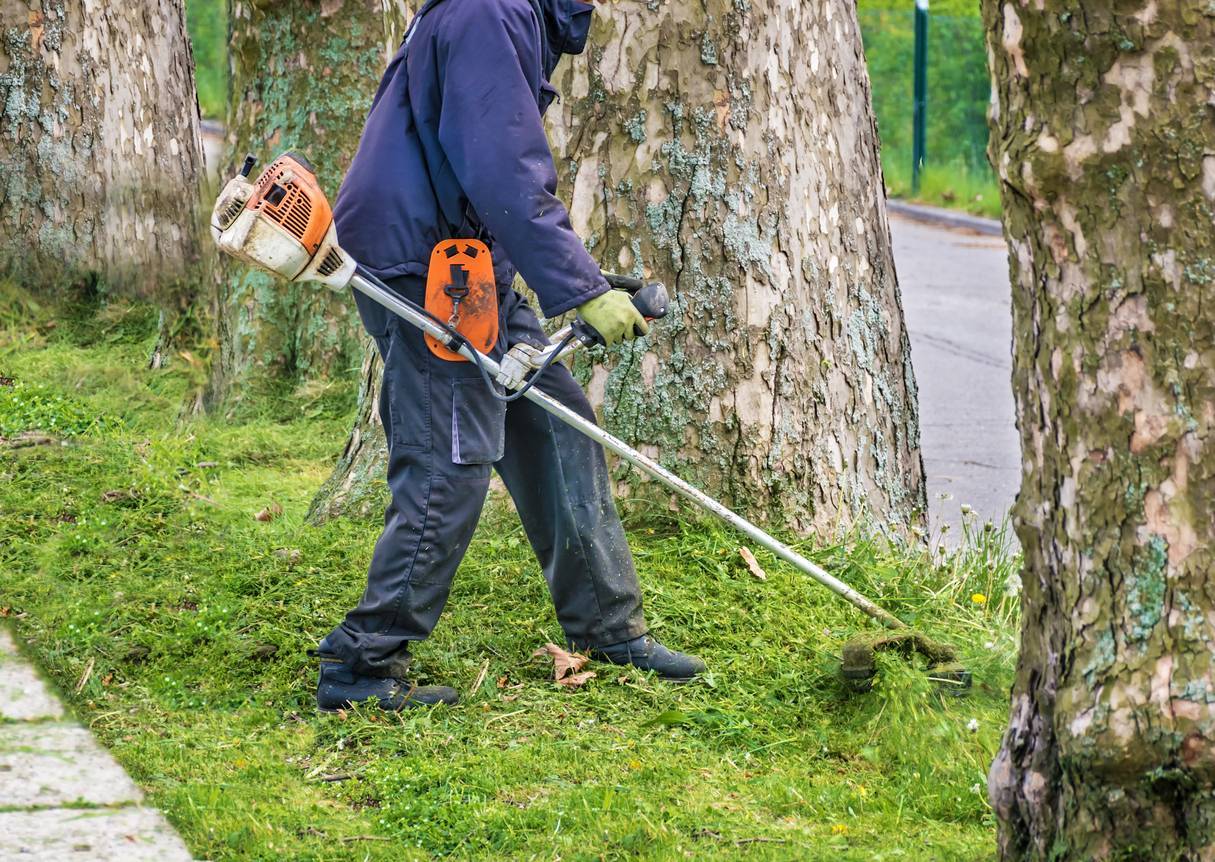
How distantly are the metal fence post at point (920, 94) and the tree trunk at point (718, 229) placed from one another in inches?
486

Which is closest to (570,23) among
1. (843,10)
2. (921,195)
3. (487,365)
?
(487,365)

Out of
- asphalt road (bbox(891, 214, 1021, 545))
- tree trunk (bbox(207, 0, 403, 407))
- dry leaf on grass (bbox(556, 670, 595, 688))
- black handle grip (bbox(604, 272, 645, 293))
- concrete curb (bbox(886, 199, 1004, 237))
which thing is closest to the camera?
black handle grip (bbox(604, 272, 645, 293))

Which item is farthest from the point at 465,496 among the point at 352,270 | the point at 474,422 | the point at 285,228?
the point at 285,228

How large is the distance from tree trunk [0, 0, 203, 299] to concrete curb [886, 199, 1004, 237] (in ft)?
26.9

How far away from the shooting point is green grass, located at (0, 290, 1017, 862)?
328cm

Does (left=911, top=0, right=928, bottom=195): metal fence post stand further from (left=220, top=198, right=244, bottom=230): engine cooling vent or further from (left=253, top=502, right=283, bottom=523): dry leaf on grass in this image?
(left=220, top=198, right=244, bottom=230): engine cooling vent

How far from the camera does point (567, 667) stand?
4109 mm

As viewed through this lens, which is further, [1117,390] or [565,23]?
[565,23]

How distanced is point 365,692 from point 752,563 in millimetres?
1330

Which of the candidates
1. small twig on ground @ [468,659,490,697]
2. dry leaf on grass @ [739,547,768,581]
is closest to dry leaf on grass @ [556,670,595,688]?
small twig on ground @ [468,659,490,697]

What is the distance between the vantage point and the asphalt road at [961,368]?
7.17 m

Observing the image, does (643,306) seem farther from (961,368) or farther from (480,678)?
(961,368)

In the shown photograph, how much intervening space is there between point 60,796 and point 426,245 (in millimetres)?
1523

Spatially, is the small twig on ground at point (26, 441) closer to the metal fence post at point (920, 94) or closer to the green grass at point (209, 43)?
the metal fence post at point (920, 94)
